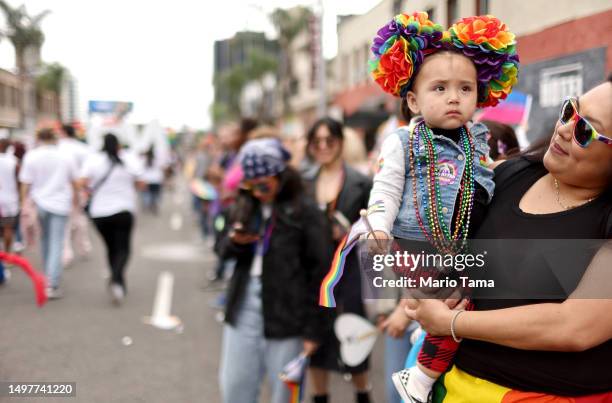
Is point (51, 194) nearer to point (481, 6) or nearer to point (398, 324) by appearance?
point (398, 324)

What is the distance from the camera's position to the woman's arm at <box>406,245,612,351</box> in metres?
1.41

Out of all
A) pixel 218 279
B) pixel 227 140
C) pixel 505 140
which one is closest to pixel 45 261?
pixel 218 279

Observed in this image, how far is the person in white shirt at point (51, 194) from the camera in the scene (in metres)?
6.71

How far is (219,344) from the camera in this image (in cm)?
548

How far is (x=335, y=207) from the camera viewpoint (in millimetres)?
4039

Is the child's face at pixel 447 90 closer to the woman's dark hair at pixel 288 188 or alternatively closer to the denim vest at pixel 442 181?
the denim vest at pixel 442 181

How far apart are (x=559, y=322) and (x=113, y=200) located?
6076 millimetres

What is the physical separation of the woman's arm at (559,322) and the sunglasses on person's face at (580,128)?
0.26m

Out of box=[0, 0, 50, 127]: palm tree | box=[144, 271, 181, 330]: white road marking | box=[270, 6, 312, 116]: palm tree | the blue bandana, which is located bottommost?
box=[144, 271, 181, 330]: white road marking

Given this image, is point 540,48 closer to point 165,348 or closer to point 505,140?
point 505,140

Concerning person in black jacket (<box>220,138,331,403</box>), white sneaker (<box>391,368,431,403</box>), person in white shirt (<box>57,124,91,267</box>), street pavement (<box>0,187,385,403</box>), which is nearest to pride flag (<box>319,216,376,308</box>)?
white sneaker (<box>391,368,431,403</box>)

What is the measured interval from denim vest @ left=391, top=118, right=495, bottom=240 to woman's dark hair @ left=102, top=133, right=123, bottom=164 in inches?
209

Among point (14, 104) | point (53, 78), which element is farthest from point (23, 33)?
point (14, 104)

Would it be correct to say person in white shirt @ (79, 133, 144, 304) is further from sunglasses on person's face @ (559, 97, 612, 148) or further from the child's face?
sunglasses on person's face @ (559, 97, 612, 148)
